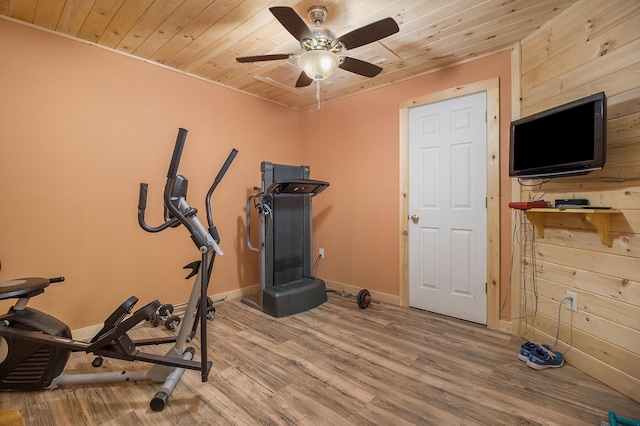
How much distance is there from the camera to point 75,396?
1799mm

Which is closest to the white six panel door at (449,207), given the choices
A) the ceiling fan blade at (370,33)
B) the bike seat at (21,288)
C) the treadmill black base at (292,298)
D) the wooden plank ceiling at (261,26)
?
the wooden plank ceiling at (261,26)

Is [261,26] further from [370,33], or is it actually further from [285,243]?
[285,243]

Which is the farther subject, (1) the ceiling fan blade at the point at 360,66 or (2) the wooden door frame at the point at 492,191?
(2) the wooden door frame at the point at 492,191

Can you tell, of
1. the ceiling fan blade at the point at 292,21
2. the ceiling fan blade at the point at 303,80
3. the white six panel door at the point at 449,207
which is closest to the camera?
the ceiling fan blade at the point at 292,21

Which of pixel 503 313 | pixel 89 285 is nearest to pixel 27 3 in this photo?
pixel 89 285

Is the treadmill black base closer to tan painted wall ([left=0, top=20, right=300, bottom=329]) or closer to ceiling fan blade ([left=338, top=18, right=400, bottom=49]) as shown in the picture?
tan painted wall ([left=0, top=20, right=300, bottom=329])

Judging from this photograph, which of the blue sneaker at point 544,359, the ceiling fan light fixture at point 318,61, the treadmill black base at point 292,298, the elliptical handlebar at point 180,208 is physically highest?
the ceiling fan light fixture at point 318,61

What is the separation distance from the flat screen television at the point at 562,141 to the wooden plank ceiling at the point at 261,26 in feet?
2.50

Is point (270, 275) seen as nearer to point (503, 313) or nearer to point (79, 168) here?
point (79, 168)

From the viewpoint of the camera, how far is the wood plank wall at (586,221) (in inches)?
69.6

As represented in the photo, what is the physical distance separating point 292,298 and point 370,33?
2.45m

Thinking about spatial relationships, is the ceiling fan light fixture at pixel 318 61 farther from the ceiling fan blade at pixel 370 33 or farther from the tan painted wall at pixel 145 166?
the tan painted wall at pixel 145 166

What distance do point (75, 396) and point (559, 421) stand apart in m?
2.78

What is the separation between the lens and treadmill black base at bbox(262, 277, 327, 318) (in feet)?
9.96
